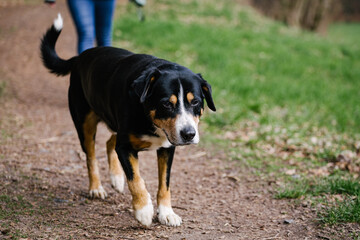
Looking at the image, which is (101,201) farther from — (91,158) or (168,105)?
(168,105)

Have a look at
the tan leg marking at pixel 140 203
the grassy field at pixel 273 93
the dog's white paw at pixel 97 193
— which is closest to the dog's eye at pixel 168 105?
the tan leg marking at pixel 140 203

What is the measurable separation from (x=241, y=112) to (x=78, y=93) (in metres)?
3.24

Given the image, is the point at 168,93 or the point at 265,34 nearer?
the point at 168,93

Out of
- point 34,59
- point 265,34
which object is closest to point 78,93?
point 34,59

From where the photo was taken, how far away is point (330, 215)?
10.5 feet

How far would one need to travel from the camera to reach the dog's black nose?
2.76 metres

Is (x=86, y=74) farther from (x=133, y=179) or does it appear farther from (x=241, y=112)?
(x=241, y=112)

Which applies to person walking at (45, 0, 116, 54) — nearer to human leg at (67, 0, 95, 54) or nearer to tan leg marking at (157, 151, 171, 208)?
human leg at (67, 0, 95, 54)

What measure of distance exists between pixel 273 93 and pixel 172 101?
529 centimetres

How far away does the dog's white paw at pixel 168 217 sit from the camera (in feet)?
10.4

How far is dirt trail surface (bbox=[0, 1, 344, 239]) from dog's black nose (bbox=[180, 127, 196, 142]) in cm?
73

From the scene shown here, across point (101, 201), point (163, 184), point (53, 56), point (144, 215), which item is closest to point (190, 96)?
point (163, 184)

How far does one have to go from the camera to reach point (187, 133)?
276 centimetres

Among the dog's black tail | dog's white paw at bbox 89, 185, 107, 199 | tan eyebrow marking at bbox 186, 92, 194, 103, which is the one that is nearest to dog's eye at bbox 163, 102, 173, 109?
tan eyebrow marking at bbox 186, 92, 194, 103
